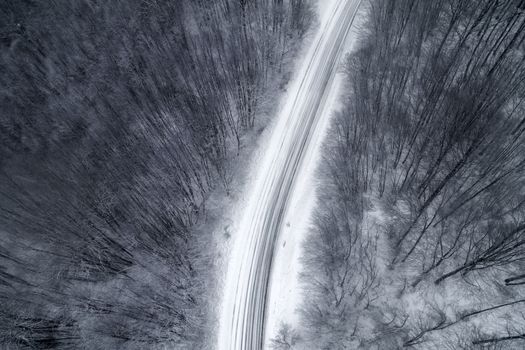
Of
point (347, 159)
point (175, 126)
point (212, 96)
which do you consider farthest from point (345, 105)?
point (175, 126)

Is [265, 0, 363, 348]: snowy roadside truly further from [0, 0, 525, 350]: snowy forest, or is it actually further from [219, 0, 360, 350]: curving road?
[219, 0, 360, 350]: curving road

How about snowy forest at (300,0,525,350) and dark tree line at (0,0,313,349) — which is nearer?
snowy forest at (300,0,525,350)

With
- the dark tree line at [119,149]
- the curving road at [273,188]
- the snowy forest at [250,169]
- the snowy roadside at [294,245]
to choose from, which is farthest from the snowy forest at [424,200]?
the dark tree line at [119,149]

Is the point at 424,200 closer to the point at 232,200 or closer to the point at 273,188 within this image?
the point at 273,188

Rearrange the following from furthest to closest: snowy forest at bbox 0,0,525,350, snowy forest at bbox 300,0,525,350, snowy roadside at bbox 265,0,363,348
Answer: snowy roadside at bbox 265,0,363,348 < snowy forest at bbox 0,0,525,350 < snowy forest at bbox 300,0,525,350

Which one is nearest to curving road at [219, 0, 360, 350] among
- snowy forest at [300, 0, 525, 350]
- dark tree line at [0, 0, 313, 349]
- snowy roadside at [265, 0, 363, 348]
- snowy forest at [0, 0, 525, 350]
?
snowy forest at [0, 0, 525, 350]

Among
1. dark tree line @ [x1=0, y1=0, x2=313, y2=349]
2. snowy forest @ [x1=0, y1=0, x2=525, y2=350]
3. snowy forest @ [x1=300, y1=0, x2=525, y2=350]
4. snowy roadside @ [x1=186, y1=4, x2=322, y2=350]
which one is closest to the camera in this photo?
snowy forest @ [x1=300, y1=0, x2=525, y2=350]

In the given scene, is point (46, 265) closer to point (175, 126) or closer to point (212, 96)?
point (175, 126)
